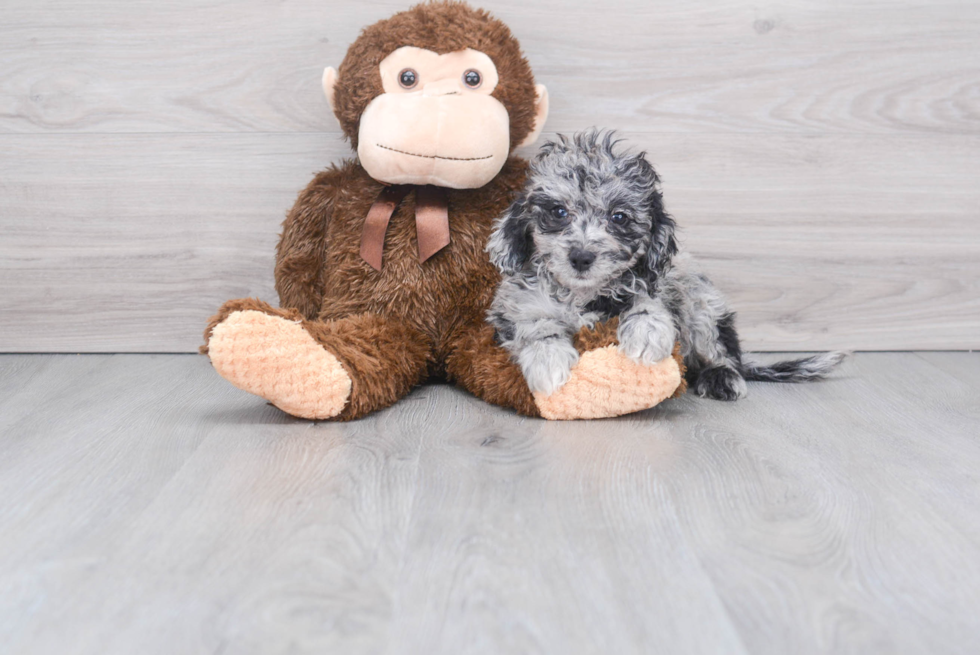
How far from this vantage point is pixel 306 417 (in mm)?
1453

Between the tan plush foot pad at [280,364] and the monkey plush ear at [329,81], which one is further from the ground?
the monkey plush ear at [329,81]

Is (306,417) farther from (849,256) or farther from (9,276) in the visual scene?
(849,256)

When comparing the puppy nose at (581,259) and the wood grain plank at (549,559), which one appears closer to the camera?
the wood grain plank at (549,559)

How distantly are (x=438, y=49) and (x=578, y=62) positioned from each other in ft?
1.38

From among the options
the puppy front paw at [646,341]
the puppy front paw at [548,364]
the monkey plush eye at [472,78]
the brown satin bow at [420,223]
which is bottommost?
the puppy front paw at [548,364]


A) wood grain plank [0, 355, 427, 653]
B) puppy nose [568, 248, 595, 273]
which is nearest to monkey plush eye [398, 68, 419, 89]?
puppy nose [568, 248, 595, 273]

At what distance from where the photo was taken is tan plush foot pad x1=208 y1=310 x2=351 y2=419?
1.34 m

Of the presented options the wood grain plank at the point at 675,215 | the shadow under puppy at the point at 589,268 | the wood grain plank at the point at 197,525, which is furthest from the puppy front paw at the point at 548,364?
the wood grain plank at the point at 675,215

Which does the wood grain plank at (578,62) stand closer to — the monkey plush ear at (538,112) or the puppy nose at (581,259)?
the monkey plush ear at (538,112)

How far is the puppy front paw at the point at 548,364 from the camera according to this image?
1434mm

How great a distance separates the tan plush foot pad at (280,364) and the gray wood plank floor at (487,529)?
2.2 inches

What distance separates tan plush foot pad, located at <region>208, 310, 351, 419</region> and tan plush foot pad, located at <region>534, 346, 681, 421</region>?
365 millimetres

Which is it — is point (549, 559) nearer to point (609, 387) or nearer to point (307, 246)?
point (609, 387)

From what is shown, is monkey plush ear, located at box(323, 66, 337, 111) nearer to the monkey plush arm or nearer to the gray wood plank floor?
the monkey plush arm
